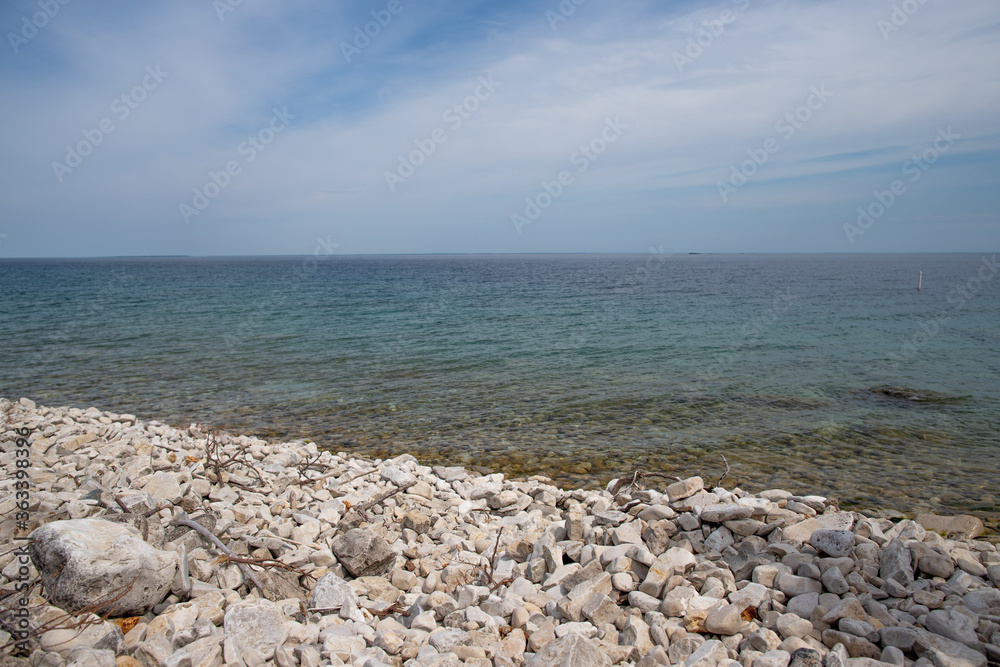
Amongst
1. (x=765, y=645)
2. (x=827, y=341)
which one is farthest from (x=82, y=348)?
(x=827, y=341)

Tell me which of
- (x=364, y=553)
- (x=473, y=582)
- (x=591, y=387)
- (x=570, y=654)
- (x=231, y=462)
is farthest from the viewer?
(x=591, y=387)

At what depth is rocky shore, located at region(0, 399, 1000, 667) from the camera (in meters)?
4.02

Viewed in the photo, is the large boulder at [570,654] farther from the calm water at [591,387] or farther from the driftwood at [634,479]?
the calm water at [591,387]

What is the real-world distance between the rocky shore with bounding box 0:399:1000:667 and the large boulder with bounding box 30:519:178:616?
14 mm

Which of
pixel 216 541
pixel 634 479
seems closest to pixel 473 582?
pixel 216 541

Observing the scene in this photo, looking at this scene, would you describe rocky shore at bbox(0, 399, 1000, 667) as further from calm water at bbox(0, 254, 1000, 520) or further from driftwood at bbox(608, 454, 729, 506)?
calm water at bbox(0, 254, 1000, 520)

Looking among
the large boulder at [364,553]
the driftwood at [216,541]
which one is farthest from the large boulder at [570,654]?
the driftwood at [216,541]

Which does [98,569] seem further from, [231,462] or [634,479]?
[634,479]

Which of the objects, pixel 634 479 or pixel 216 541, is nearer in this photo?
pixel 216 541

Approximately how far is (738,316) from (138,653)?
35230 millimetres

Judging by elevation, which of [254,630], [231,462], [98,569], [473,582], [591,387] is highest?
[98,569]

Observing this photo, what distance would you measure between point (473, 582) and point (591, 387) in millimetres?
11107

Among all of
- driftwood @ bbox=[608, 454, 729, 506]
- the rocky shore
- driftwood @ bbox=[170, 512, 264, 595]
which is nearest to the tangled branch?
the rocky shore

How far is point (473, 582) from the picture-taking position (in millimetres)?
5461
